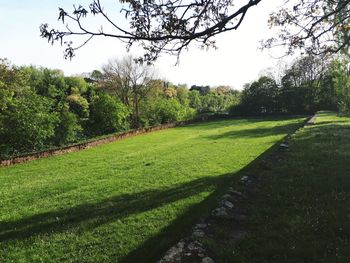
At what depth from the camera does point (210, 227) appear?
21.9 ft

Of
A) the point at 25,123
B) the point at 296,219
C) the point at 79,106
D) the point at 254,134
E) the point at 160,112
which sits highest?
the point at 79,106

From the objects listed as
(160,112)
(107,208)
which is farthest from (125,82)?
(107,208)

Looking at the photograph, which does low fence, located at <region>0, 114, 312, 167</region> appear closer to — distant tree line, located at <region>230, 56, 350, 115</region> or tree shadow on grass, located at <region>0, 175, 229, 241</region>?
tree shadow on grass, located at <region>0, 175, 229, 241</region>

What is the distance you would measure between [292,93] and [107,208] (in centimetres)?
5912

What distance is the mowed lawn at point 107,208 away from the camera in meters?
7.14

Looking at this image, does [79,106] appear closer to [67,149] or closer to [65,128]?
[65,128]

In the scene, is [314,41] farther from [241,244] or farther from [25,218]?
[25,218]

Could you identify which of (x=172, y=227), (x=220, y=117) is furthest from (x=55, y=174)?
(x=220, y=117)

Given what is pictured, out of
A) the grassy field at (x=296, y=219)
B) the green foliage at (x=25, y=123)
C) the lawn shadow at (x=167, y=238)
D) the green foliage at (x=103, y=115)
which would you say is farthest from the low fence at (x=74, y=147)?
the grassy field at (x=296, y=219)

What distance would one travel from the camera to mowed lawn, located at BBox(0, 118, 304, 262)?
23.4 feet

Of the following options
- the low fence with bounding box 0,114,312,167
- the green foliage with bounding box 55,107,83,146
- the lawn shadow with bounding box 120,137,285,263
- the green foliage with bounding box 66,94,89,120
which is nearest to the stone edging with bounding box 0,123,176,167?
the low fence with bounding box 0,114,312,167

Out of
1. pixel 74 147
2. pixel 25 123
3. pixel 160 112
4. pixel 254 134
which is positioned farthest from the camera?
pixel 160 112

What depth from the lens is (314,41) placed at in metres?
11.9

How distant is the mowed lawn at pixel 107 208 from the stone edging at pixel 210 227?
684mm
